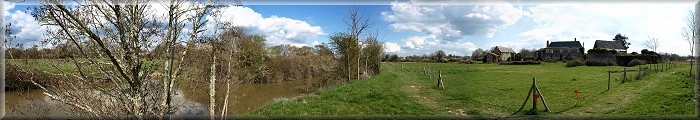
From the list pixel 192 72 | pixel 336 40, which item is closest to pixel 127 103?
pixel 192 72

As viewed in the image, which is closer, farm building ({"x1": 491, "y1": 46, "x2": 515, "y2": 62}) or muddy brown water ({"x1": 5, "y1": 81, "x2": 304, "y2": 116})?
muddy brown water ({"x1": 5, "y1": 81, "x2": 304, "y2": 116})

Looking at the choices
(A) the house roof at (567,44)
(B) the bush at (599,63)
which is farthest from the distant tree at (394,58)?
(B) the bush at (599,63)

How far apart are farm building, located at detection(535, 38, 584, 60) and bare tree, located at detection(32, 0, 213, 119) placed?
57.4 metres

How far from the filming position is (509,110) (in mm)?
10672

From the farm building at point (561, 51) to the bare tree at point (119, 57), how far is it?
188 ft

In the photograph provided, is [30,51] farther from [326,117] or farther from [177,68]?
[326,117]

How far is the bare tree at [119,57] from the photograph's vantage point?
18.4 ft

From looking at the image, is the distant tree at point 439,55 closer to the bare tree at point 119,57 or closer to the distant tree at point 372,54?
the distant tree at point 372,54

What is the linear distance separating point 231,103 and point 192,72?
6.62 m

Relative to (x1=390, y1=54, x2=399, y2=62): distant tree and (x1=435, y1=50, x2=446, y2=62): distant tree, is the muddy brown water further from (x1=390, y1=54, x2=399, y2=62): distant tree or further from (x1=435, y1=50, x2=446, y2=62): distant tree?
(x1=435, y1=50, x2=446, y2=62): distant tree

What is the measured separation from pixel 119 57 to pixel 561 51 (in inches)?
2390

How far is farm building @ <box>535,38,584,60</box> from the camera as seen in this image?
178 feet

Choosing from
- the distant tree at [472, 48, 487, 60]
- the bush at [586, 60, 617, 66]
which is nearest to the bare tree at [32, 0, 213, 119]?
the bush at [586, 60, 617, 66]

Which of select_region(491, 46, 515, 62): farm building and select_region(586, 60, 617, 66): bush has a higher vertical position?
select_region(491, 46, 515, 62): farm building
